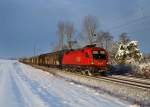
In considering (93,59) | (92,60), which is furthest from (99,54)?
(92,60)

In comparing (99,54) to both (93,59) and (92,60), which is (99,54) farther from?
(92,60)

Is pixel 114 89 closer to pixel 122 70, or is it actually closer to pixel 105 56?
pixel 105 56

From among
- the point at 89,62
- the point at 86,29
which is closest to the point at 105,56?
the point at 89,62

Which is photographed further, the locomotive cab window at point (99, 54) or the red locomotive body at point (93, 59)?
the locomotive cab window at point (99, 54)

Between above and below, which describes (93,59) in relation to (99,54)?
below

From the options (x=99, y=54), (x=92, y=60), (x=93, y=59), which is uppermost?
(x=99, y=54)

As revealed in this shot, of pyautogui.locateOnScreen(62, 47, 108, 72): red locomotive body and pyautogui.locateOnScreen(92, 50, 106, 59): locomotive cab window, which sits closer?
pyautogui.locateOnScreen(62, 47, 108, 72): red locomotive body

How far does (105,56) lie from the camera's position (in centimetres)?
Result: 2925

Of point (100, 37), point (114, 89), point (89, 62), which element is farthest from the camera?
point (100, 37)

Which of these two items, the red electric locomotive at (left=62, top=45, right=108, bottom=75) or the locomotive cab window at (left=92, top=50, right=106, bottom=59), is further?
the locomotive cab window at (left=92, top=50, right=106, bottom=59)

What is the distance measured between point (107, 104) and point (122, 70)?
2465 centimetres

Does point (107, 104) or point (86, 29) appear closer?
point (107, 104)

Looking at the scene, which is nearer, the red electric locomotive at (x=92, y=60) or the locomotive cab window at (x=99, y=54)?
the red electric locomotive at (x=92, y=60)

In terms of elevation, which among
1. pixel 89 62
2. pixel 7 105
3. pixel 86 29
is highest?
pixel 86 29
